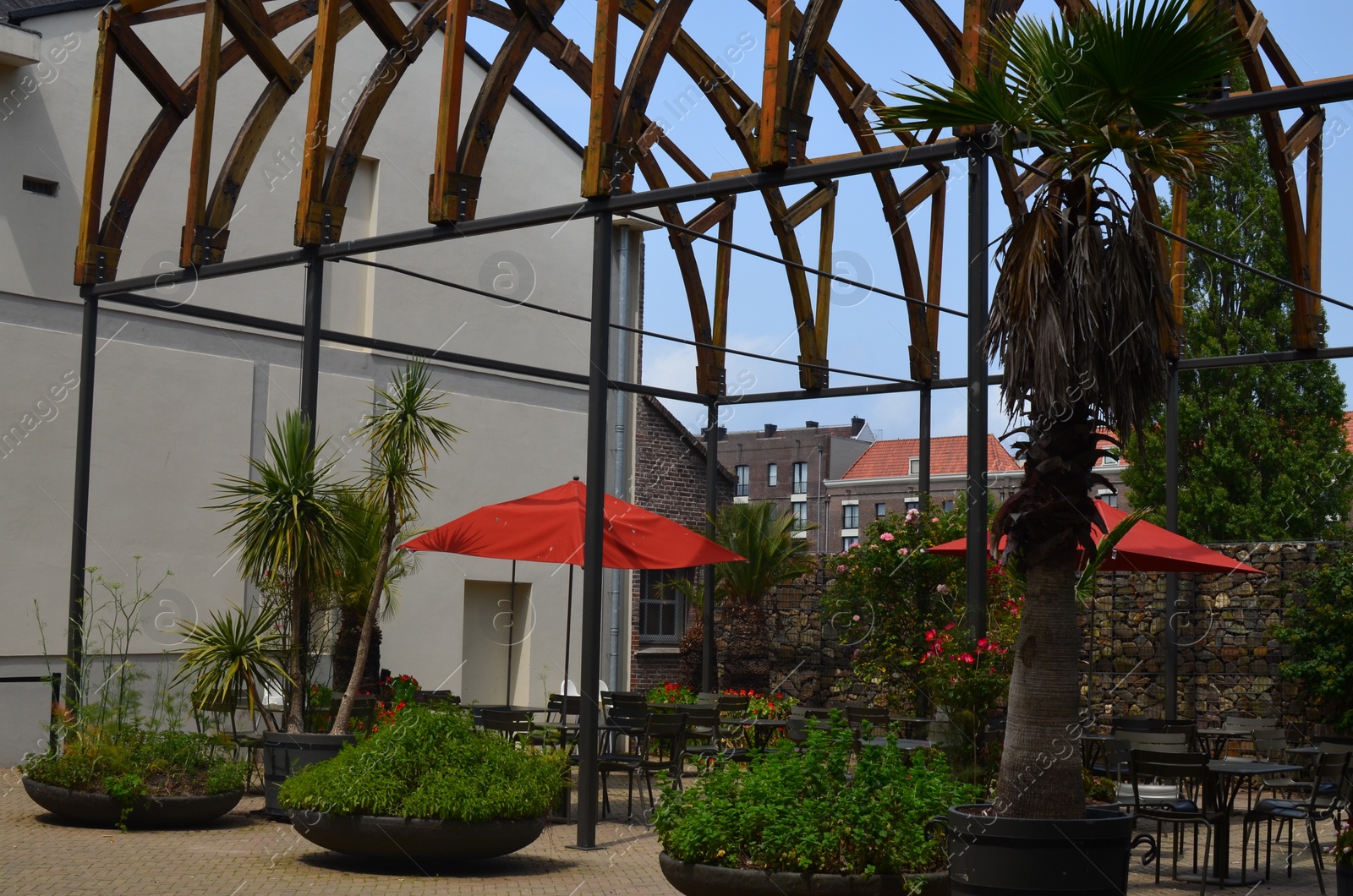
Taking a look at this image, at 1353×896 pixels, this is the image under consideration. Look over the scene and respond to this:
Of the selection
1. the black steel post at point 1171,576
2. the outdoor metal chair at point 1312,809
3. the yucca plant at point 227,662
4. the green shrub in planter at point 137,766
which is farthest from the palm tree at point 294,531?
the black steel post at point 1171,576

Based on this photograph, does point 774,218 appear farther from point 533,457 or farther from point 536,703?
point 536,703

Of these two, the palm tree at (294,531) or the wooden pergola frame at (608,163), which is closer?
the wooden pergola frame at (608,163)

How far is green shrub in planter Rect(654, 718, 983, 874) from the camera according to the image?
684cm

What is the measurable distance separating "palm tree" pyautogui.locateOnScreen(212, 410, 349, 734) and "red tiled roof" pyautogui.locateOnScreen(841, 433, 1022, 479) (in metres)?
49.5

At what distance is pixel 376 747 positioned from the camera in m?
8.62

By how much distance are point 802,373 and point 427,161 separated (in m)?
6.03

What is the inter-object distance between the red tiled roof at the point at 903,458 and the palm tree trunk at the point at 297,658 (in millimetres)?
49430

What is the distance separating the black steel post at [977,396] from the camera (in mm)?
7945

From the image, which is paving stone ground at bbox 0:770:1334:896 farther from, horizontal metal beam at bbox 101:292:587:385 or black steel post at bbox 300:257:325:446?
horizontal metal beam at bbox 101:292:587:385

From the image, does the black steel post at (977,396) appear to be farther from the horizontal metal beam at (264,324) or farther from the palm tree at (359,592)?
the palm tree at (359,592)

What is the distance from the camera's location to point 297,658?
411 inches

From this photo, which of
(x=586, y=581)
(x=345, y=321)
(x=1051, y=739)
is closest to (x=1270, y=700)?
(x=586, y=581)

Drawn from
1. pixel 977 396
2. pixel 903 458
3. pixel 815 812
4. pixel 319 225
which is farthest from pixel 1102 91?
pixel 903 458

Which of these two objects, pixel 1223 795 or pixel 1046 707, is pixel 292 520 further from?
pixel 1223 795
